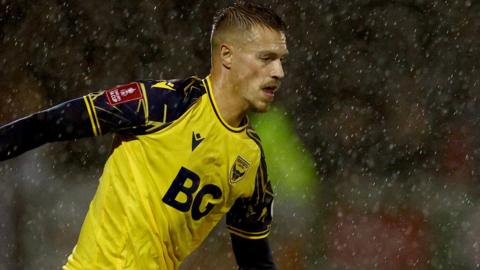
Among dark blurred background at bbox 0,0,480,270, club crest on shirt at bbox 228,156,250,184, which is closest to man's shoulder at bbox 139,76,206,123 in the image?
club crest on shirt at bbox 228,156,250,184

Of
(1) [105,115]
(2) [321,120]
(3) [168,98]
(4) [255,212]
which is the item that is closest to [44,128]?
(1) [105,115]

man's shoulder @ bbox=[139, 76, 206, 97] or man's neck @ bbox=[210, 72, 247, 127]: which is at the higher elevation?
man's shoulder @ bbox=[139, 76, 206, 97]

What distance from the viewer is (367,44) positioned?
839 centimetres

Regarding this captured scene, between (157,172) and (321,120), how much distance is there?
18.2ft

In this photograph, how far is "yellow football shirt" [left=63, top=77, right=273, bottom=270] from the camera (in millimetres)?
2754

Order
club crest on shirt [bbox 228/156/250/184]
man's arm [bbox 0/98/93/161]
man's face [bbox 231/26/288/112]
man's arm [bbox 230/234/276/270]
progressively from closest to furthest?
1. man's arm [bbox 0/98/93/161]
2. man's face [bbox 231/26/288/112]
3. club crest on shirt [bbox 228/156/250/184]
4. man's arm [bbox 230/234/276/270]

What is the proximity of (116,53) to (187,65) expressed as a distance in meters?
0.66

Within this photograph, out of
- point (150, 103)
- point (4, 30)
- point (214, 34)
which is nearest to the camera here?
point (150, 103)

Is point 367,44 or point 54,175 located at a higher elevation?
point 367,44

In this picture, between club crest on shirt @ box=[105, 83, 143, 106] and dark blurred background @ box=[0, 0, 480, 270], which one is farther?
dark blurred background @ box=[0, 0, 480, 270]

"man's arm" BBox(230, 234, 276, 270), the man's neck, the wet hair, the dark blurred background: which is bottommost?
the dark blurred background

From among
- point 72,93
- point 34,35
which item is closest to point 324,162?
point 72,93

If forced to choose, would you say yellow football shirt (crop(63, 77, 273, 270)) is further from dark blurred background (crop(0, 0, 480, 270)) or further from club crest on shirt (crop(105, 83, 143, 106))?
dark blurred background (crop(0, 0, 480, 270))

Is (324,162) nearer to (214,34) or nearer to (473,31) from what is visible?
(473,31)
